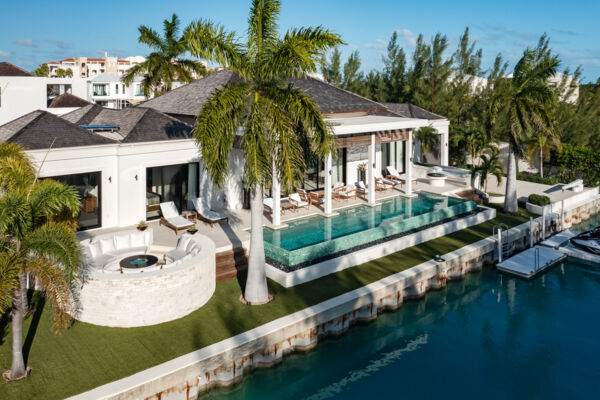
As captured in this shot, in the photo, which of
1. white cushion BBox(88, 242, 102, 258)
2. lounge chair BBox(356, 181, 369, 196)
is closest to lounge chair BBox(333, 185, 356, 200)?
lounge chair BBox(356, 181, 369, 196)

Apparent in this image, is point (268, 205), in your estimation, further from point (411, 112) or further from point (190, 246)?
point (411, 112)

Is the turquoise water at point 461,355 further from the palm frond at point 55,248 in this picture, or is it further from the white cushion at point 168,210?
the white cushion at point 168,210

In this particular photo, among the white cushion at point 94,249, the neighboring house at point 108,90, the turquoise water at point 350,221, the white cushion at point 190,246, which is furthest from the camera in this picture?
the neighboring house at point 108,90

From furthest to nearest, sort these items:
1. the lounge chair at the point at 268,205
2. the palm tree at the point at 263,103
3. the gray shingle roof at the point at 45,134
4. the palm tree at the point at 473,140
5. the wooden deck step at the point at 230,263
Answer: the palm tree at the point at 473,140 → the lounge chair at the point at 268,205 → the gray shingle roof at the point at 45,134 → the wooden deck step at the point at 230,263 → the palm tree at the point at 263,103

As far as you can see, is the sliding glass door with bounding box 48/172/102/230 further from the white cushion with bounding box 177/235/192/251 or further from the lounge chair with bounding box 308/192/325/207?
the lounge chair with bounding box 308/192/325/207

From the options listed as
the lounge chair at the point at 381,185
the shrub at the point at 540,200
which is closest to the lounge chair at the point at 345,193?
the lounge chair at the point at 381,185

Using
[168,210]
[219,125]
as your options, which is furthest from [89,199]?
[219,125]

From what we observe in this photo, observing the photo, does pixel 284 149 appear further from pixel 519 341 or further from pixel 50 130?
pixel 50 130
